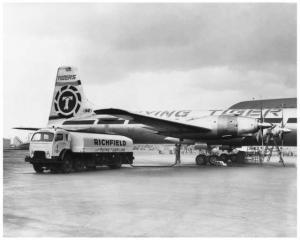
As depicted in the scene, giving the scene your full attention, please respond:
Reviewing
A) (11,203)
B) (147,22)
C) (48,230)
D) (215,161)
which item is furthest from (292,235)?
(215,161)

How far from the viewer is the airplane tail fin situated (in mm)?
30000

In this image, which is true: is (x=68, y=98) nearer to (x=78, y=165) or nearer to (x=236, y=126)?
(x=78, y=165)

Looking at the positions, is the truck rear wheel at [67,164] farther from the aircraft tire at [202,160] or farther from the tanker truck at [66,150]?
the aircraft tire at [202,160]

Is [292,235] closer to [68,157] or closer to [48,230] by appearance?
[48,230]

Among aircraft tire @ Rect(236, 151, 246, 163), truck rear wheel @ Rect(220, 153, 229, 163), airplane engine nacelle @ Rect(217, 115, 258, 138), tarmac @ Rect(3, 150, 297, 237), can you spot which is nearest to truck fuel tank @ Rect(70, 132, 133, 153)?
airplane engine nacelle @ Rect(217, 115, 258, 138)

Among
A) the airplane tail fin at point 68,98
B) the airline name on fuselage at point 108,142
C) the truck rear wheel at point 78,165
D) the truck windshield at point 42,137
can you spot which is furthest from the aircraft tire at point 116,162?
the airplane tail fin at point 68,98

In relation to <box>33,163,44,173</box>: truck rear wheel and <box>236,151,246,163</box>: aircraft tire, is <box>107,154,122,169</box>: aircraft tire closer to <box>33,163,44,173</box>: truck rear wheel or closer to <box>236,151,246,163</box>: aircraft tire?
<box>33,163,44,173</box>: truck rear wheel

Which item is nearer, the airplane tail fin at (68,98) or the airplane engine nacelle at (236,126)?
the airplane engine nacelle at (236,126)

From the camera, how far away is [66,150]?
19938 millimetres

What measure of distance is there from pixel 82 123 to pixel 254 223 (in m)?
22.6

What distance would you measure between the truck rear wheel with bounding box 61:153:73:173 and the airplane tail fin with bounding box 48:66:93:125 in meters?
9.91

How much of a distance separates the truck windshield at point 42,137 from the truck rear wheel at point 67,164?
1.32 metres

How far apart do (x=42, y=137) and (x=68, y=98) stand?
433 inches

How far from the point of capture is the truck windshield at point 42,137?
1948 cm
